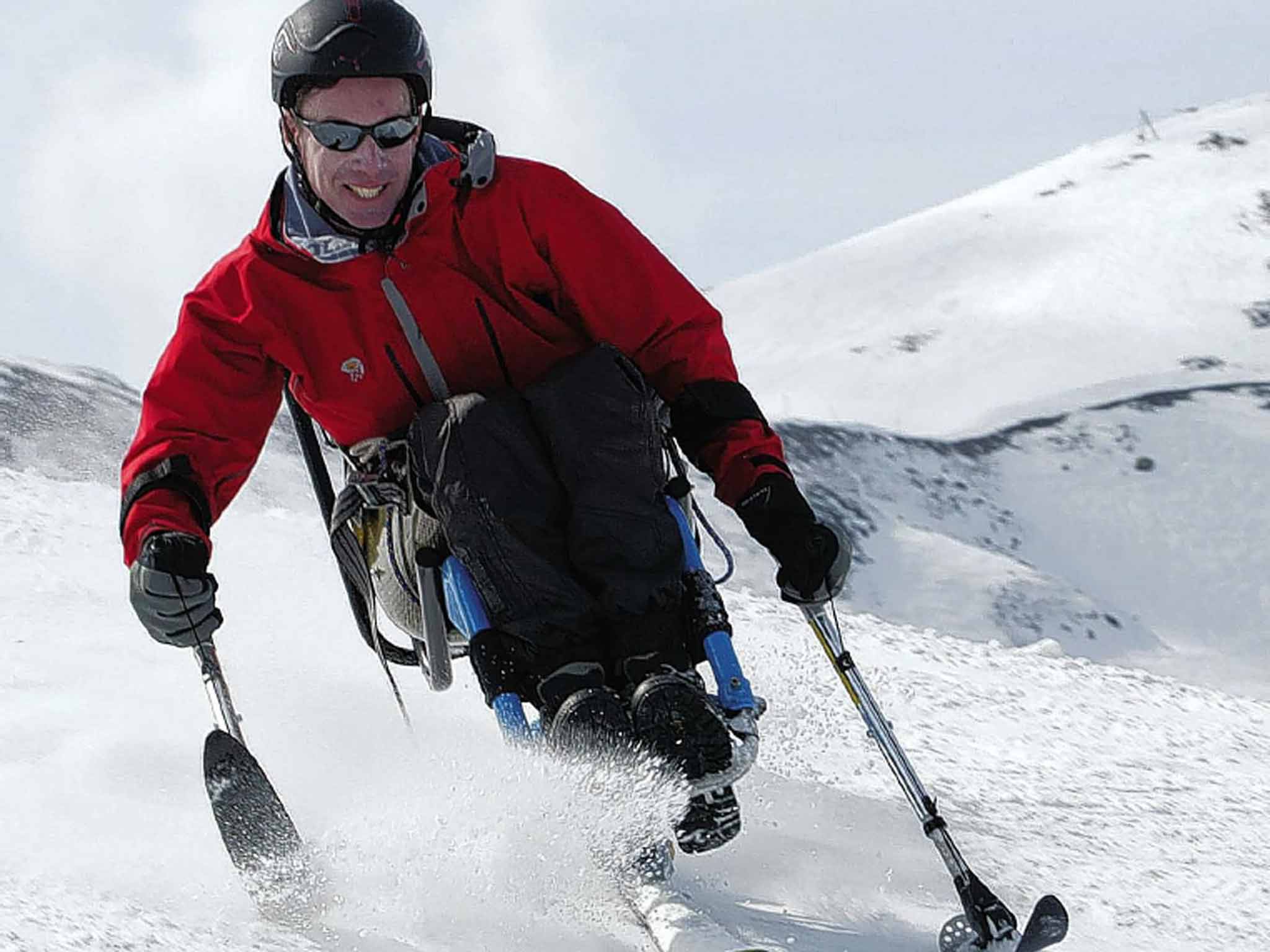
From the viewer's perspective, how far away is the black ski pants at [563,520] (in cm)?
336

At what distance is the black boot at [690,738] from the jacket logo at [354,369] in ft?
3.79

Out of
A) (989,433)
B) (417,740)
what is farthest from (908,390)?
(417,740)

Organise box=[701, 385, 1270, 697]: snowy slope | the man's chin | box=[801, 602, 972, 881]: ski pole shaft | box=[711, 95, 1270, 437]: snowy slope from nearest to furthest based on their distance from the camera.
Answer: box=[801, 602, 972, 881]: ski pole shaft, the man's chin, box=[701, 385, 1270, 697]: snowy slope, box=[711, 95, 1270, 437]: snowy slope

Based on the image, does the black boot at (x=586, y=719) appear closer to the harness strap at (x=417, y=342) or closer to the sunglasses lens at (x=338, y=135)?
the harness strap at (x=417, y=342)

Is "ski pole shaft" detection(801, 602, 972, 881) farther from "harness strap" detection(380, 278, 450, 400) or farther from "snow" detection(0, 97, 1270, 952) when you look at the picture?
"harness strap" detection(380, 278, 450, 400)

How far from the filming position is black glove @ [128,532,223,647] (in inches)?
138

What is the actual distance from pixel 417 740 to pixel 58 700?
102 cm

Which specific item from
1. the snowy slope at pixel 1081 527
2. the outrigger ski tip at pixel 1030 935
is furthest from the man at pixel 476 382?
the snowy slope at pixel 1081 527

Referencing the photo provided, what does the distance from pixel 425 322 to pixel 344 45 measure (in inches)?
26.3

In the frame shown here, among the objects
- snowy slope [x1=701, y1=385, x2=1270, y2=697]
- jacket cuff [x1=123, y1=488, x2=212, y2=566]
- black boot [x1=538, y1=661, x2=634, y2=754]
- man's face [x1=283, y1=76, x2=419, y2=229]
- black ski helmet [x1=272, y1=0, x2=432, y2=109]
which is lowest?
snowy slope [x1=701, y1=385, x2=1270, y2=697]

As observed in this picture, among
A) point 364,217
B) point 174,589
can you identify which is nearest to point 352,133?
point 364,217

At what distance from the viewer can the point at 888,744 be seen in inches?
137

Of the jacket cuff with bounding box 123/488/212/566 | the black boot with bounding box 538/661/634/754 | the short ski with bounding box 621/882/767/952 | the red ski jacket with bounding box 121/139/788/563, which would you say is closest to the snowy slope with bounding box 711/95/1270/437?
the red ski jacket with bounding box 121/139/788/563

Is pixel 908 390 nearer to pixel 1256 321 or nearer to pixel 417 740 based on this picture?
pixel 1256 321
